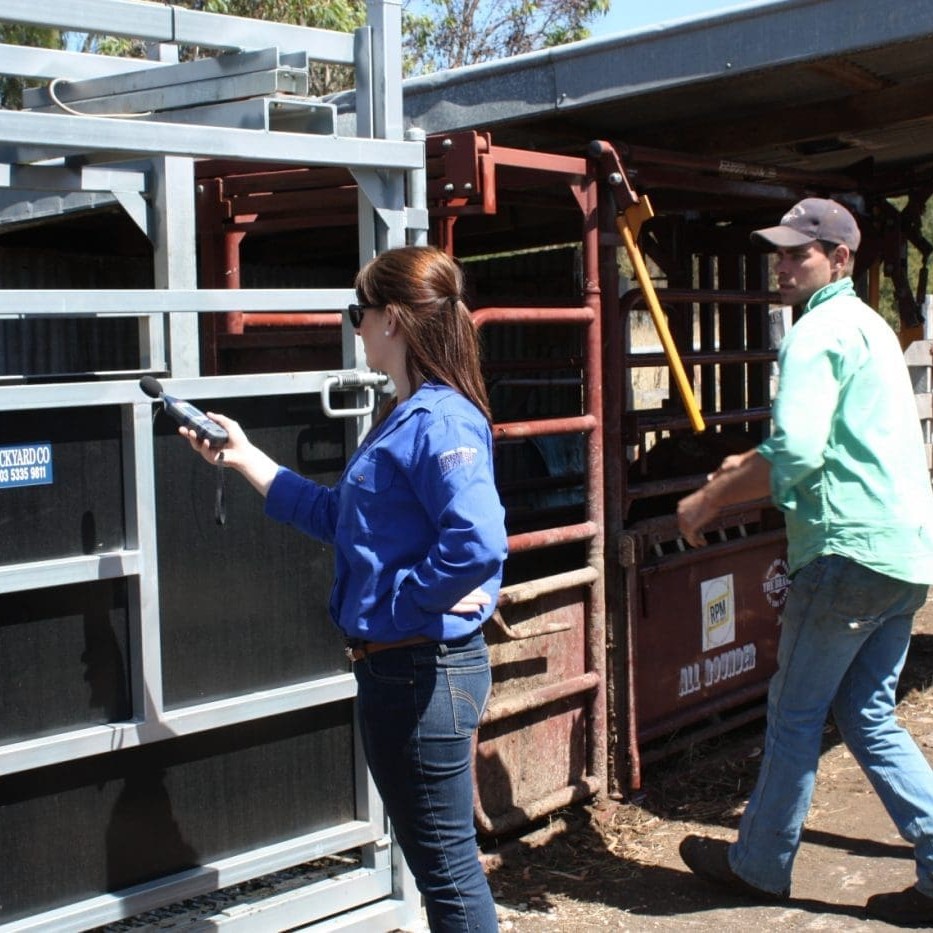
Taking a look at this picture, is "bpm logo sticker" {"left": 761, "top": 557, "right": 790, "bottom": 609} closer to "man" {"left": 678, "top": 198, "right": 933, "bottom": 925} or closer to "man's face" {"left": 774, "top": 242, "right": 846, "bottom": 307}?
"man" {"left": 678, "top": 198, "right": 933, "bottom": 925}

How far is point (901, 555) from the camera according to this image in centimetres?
391

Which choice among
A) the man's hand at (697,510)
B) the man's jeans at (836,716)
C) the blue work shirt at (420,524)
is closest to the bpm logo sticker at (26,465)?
the blue work shirt at (420,524)

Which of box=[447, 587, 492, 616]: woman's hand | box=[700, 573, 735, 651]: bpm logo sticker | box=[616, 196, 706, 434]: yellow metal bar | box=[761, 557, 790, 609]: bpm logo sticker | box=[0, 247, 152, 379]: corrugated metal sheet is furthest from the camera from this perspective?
box=[0, 247, 152, 379]: corrugated metal sheet

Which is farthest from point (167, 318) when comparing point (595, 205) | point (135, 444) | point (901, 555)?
point (901, 555)

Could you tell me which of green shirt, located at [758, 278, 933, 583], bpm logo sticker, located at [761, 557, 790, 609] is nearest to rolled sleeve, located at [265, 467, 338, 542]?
green shirt, located at [758, 278, 933, 583]

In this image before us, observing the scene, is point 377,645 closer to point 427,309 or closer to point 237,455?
point 237,455

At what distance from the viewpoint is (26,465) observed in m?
3.09

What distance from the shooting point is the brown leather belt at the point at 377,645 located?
116 inches

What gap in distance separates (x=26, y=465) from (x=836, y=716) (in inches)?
99.8

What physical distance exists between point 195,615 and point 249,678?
0.82ft

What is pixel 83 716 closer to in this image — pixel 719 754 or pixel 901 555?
pixel 901 555

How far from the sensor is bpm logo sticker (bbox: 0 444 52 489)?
306cm

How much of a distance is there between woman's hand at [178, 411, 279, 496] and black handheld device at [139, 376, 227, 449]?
0.05 feet

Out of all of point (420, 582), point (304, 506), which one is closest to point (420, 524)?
point (420, 582)
